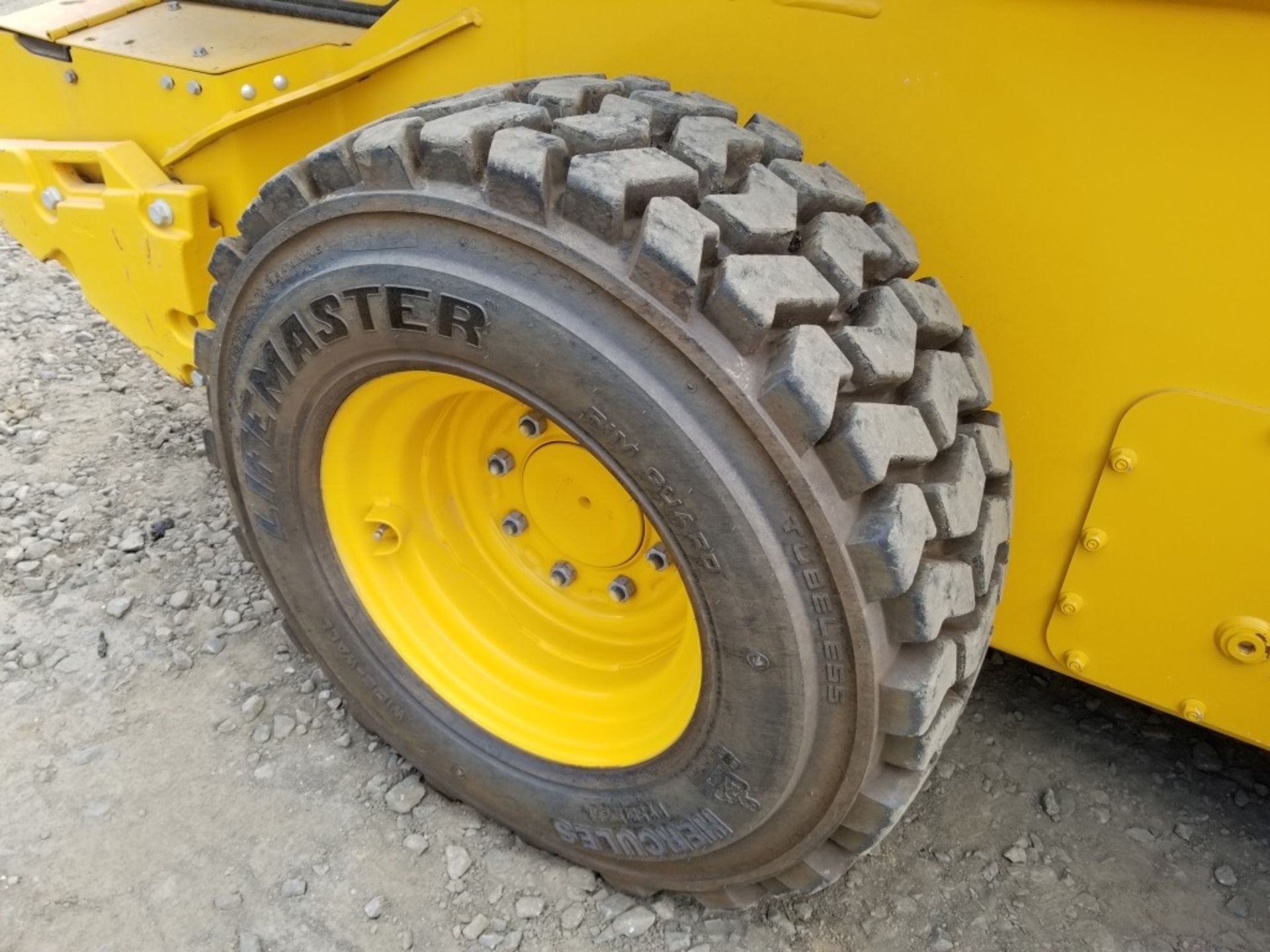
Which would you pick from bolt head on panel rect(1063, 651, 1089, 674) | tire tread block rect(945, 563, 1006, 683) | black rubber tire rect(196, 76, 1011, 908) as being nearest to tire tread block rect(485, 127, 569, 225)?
black rubber tire rect(196, 76, 1011, 908)

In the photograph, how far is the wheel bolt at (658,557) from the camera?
1.72 meters

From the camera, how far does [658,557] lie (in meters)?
1.72

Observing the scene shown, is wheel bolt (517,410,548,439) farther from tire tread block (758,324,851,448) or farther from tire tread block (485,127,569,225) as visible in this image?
tire tread block (758,324,851,448)

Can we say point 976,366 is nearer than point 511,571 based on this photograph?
Yes

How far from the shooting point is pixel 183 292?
6.86ft

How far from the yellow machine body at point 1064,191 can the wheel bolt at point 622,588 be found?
0.62 m

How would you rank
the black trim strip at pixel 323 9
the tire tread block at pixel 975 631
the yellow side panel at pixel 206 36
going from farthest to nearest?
the black trim strip at pixel 323 9 → the yellow side panel at pixel 206 36 → the tire tread block at pixel 975 631

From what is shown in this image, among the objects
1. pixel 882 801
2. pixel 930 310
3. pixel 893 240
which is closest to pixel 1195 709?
pixel 882 801

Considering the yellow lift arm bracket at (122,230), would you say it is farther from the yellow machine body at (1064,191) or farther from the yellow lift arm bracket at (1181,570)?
the yellow lift arm bracket at (1181,570)

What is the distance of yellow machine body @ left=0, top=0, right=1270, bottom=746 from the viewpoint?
52.6 inches

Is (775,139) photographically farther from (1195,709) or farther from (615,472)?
(1195,709)

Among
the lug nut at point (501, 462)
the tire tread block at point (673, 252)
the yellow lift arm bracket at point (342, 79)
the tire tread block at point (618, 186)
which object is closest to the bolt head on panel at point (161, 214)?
the yellow lift arm bracket at point (342, 79)

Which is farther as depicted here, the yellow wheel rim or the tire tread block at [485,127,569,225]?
the yellow wheel rim

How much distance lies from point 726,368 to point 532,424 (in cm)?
54
